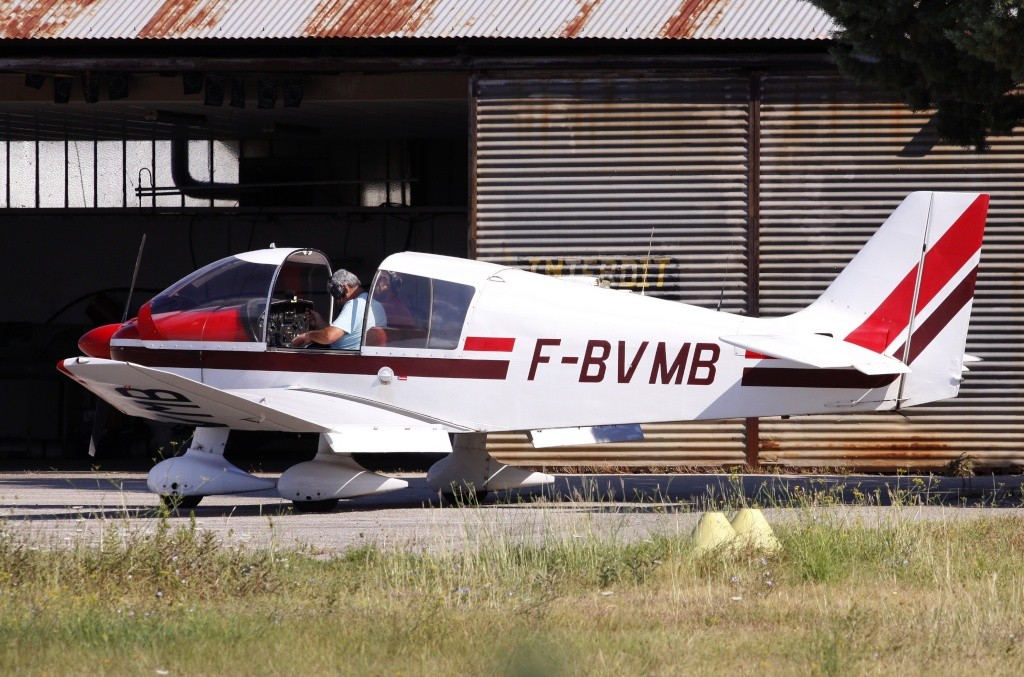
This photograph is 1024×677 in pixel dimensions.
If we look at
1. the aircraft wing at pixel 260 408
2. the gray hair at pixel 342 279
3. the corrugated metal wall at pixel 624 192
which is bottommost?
the aircraft wing at pixel 260 408

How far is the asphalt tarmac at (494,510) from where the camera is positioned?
8.85 m

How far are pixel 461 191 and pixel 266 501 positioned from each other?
1157cm

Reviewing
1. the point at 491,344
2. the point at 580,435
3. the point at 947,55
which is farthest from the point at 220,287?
the point at 947,55

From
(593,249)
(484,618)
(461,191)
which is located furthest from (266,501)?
(461,191)

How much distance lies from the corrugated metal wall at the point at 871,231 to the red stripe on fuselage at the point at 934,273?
436cm

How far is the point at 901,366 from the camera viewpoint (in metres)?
10.3

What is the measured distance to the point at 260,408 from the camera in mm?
10555

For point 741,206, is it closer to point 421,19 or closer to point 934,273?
point 421,19

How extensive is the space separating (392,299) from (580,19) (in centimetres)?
526

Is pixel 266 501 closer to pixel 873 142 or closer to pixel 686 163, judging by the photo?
pixel 686 163

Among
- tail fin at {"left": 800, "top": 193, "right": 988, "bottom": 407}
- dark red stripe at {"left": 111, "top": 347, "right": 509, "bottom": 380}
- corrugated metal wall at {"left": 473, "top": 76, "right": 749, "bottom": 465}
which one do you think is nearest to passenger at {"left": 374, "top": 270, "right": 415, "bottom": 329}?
dark red stripe at {"left": 111, "top": 347, "right": 509, "bottom": 380}

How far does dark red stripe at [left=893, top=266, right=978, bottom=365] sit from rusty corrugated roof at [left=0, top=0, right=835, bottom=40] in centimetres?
480

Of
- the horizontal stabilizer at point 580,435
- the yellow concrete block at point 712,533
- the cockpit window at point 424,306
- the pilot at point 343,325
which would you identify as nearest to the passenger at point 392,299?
the cockpit window at point 424,306

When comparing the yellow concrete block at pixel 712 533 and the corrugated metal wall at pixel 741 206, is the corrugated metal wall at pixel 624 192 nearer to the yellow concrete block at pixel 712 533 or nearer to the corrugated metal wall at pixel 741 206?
the corrugated metal wall at pixel 741 206
